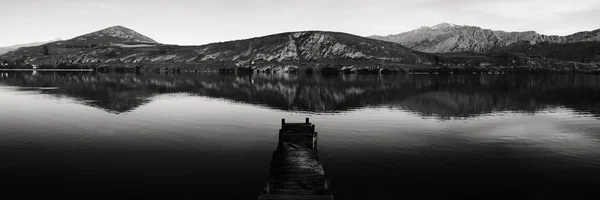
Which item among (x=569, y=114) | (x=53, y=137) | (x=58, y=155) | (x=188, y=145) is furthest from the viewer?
(x=569, y=114)

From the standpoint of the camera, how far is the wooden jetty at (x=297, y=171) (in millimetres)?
26875

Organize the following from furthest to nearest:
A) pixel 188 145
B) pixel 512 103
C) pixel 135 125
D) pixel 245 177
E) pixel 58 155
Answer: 1. pixel 512 103
2. pixel 135 125
3. pixel 188 145
4. pixel 58 155
5. pixel 245 177

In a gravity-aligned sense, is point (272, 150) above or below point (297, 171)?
below

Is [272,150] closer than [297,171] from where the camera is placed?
No

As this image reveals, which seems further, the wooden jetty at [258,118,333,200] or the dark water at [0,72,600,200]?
the dark water at [0,72,600,200]

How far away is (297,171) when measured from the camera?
32.9 m

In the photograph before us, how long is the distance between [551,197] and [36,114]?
8837 cm

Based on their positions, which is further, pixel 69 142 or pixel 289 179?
pixel 69 142

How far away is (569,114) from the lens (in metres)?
86.1

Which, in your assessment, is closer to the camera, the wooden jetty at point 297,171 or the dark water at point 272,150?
the wooden jetty at point 297,171

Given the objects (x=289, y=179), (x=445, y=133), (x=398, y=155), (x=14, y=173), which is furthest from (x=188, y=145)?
(x=445, y=133)

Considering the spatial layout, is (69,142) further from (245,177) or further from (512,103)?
(512,103)

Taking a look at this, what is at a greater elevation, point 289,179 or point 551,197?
point 289,179

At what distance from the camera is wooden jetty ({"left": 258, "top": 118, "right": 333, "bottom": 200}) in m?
26.9
